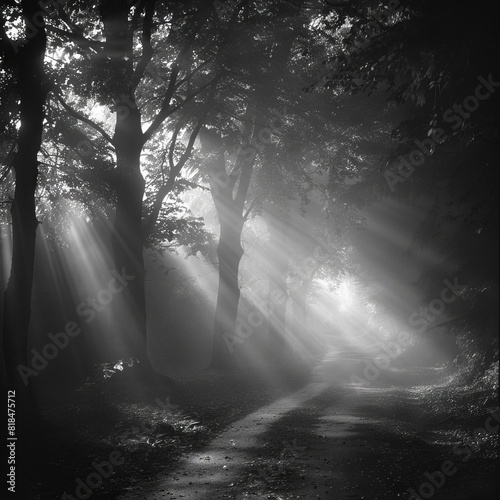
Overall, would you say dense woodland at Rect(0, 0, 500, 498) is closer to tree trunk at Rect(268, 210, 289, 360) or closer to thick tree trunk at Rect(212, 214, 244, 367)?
thick tree trunk at Rect(212, 214, 244, 367)

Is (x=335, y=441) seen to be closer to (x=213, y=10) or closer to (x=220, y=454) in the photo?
(x=220, y=454)

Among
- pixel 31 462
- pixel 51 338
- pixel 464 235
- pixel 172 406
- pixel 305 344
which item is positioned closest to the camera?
pixel 31 462

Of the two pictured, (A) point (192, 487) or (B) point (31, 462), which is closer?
(A) point (192, 487)

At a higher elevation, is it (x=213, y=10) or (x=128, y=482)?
(x=213, y=10)

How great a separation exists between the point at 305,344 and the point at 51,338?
35461 mm

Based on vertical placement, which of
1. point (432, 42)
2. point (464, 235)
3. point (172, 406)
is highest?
point (432, 42)

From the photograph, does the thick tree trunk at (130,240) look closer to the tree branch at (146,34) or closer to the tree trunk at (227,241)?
the tree branch at (146,34)

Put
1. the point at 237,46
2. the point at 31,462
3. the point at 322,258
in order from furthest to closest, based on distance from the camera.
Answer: the point at 322,258, the point at 237,46, the point at 31,462

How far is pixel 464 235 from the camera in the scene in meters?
13.8

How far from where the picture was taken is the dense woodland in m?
9.34

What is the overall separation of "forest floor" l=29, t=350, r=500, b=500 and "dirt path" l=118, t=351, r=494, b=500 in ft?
0.06

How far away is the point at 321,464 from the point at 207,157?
1647cm

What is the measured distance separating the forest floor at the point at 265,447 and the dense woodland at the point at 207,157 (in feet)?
3.63

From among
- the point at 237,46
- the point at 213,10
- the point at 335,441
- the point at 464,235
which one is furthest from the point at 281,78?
the point at 335,441
